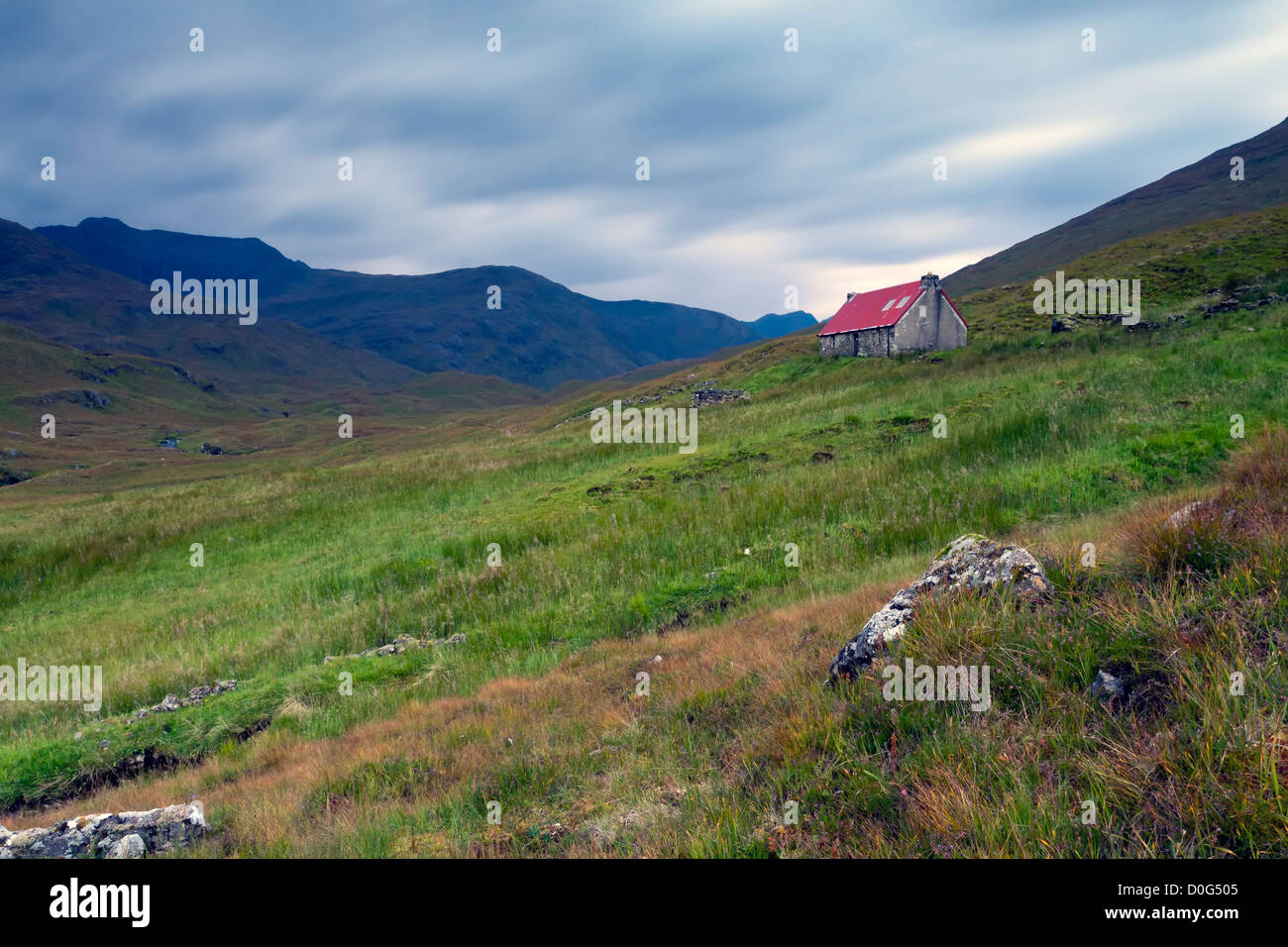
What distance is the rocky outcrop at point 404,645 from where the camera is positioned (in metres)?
10.7

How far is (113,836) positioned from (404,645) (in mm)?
5908

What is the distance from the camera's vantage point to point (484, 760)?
596cm

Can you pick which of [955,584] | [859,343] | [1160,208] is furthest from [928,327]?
[1160,208]

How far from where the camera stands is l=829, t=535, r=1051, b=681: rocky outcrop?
5734 millimetres

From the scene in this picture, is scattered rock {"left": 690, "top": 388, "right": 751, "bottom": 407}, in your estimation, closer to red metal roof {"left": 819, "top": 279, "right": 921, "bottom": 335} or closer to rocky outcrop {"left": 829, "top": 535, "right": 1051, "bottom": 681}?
red metal roof {"left": 819, "top": 279, "right": 921, "bottom": 335}

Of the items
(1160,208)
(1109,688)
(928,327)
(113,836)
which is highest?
(1160,208)

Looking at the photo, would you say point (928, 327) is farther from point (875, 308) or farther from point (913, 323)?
point (875, 308)

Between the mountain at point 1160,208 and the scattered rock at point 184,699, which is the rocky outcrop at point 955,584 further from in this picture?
the mountain at point 1160,208

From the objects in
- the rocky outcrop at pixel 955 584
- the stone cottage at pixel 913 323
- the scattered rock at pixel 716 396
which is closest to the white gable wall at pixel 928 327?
the stone cottage at pixel 913 323

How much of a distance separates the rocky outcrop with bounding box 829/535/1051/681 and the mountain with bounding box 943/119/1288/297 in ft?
464

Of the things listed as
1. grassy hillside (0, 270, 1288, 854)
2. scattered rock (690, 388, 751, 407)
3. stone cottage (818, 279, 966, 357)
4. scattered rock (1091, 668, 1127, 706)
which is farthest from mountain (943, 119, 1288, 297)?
scattered rock (1091, 668, 1127, 706)

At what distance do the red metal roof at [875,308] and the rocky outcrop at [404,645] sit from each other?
164 ft

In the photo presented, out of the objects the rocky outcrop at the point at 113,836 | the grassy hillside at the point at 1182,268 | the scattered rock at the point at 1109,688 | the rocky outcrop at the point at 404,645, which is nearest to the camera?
the scattered rock at the point at 1109,688

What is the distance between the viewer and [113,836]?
17.0 feet
